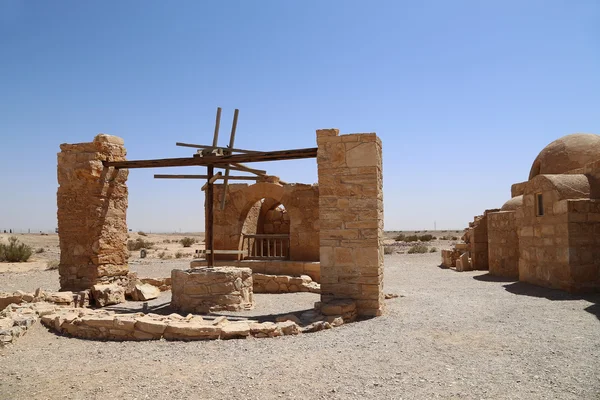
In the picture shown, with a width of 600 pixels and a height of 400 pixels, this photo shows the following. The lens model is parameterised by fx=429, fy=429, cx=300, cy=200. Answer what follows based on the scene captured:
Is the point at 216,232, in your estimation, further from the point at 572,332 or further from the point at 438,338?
the point at 572,332

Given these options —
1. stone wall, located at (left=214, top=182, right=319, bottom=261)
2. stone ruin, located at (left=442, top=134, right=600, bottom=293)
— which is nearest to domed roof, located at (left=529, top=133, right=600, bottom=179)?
stone ruin, located at (left=442, top=134, right=600, bottom=293)

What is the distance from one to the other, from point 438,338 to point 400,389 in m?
1.75

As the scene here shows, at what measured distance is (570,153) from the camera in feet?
40.5

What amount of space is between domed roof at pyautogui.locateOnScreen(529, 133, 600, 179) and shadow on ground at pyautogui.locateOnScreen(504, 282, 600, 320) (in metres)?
4.48

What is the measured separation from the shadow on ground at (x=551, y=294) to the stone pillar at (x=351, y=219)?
11.1 feet

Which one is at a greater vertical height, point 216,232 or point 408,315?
point 216,232

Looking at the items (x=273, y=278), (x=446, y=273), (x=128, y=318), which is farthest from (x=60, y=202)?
(x=446, y=273)

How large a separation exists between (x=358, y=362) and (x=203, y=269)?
4292 mm

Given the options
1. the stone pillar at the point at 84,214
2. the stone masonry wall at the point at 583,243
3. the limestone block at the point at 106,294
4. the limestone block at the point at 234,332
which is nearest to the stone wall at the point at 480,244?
the stone masonry wall at the point at 583,243

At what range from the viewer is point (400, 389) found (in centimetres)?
379

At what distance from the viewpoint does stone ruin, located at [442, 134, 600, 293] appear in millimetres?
8273

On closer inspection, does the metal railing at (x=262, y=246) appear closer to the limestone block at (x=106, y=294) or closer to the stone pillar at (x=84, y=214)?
the limestone block at (x=106, y=294)

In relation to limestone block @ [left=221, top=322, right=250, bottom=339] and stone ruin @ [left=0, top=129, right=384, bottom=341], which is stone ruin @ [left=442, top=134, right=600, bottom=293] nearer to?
stone ruin @ [left=0, top=129, right=384, bottom=341]

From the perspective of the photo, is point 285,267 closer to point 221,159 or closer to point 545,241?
point 221,159
